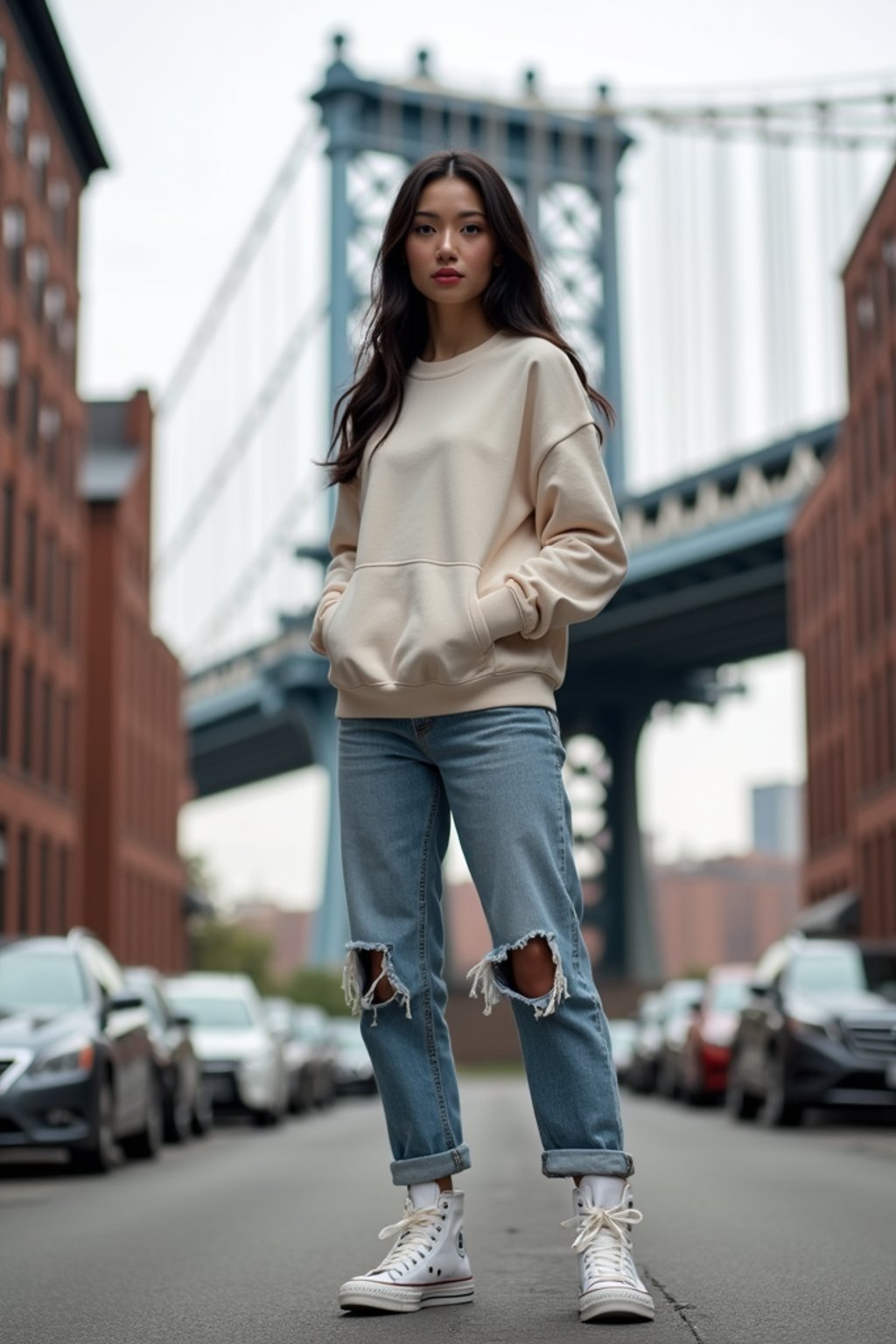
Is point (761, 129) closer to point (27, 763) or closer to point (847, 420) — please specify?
point (847, 420)

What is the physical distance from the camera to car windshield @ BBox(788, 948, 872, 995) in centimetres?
1543

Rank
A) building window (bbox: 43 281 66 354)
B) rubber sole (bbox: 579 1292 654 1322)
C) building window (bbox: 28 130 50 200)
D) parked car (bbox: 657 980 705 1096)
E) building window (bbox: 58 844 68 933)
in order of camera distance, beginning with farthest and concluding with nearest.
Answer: building window (bbox: 58 844 68 933)
building window (bbox: 43 281 66 354)
building window (bbox: 28 130 50 200)
parked car (bbox: 657 980 705 1096)
rubber sole (bbox: 579 1292 654 1322)

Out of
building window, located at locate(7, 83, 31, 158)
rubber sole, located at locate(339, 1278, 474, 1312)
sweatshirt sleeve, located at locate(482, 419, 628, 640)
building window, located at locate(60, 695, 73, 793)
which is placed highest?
building window, located at locate(7, 83, 31, 158)

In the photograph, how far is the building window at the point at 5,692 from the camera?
3850 centimetres

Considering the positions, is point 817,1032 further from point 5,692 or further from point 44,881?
point 44,881

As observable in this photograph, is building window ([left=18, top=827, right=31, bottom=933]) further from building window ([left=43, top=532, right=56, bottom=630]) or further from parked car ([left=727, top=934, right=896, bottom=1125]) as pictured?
parked car ([left=727, top=934, right=896, bottom=1125])

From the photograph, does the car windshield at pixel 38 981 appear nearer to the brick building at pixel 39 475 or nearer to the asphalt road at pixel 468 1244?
the asphalt road at pixel 468 1244

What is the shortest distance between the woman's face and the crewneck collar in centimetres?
9

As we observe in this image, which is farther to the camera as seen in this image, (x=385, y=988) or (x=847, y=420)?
(x=847, y=420)

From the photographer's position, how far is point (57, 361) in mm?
43625

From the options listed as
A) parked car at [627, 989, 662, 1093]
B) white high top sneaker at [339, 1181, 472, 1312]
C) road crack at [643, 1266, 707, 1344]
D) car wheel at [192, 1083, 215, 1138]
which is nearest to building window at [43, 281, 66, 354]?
parked car at [627, 989, 662, 1093]

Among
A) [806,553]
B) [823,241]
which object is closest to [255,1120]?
[806,553]

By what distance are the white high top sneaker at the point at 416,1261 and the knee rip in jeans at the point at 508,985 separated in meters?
0.43

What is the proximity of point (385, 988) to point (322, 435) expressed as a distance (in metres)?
57.4
